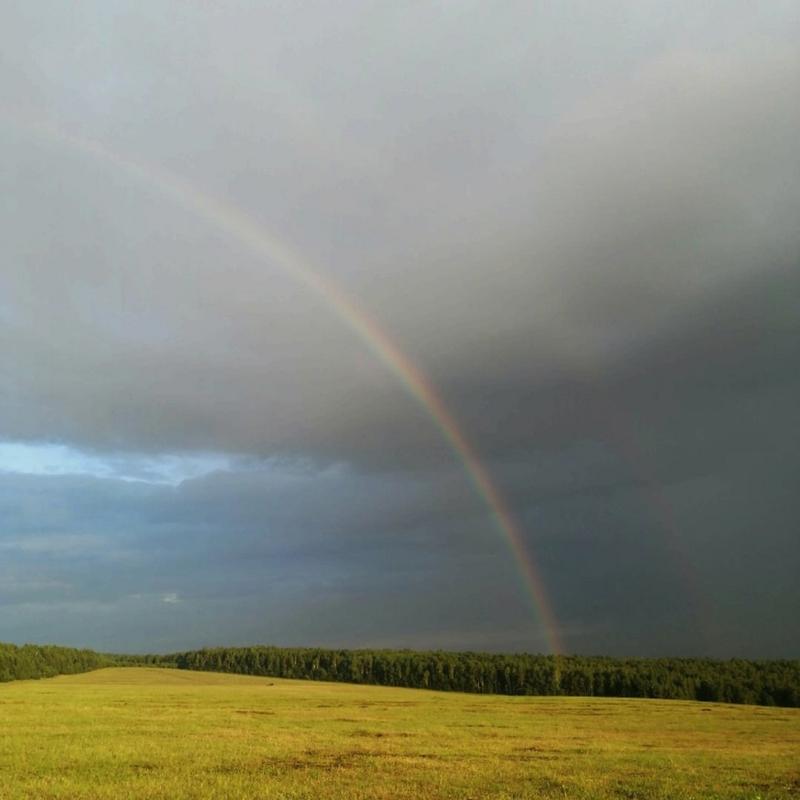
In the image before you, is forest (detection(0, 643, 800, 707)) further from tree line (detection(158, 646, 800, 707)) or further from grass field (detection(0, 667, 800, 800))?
grass field (detection(0, 667, 800, 800))

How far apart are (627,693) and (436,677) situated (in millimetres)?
42798

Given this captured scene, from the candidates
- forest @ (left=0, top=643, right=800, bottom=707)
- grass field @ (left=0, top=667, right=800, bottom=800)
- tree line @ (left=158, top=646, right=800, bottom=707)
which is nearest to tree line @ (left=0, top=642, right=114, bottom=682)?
forest @ (left=0, top=643, right=800, bottom=707)

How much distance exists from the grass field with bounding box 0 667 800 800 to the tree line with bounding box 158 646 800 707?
75787mm

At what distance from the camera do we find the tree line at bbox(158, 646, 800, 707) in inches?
4887

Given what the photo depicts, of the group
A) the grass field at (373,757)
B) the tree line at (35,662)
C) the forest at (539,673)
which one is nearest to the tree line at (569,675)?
the forest at (539,673)

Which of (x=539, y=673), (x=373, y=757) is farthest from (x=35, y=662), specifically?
(x=373, y=757)

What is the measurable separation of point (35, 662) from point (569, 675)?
10720 centimetres

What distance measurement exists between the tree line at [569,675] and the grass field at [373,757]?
7579 cm

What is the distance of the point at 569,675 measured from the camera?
5610 inches

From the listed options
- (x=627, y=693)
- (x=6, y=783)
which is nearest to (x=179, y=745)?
(x=6, y=783)

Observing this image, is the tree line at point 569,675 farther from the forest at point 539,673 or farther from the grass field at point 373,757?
the grass field at point 373,757

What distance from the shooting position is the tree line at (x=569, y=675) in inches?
4887

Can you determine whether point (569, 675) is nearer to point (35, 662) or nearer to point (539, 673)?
point (539, 673)

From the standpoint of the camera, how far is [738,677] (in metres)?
132
